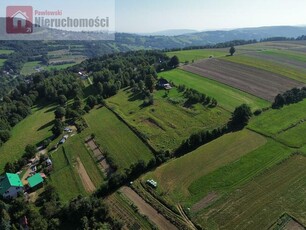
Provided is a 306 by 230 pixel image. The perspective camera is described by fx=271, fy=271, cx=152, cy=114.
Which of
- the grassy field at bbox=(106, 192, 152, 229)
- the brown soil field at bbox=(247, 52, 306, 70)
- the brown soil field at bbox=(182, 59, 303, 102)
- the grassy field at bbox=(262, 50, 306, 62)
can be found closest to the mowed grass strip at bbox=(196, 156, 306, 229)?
the grassy field at bbox=(106, 192, 152, 229)

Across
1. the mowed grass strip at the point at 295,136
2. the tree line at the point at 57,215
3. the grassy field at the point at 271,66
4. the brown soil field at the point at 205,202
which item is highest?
the grassy field at the point at 271,66

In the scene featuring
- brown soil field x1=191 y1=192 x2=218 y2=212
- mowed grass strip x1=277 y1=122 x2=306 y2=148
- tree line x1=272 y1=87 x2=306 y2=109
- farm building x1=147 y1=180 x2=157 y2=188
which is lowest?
brown soil field x1=191 y1=192 x2=218 y2=212

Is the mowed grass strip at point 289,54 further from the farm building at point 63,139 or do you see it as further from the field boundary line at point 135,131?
the farm building at point 63,139

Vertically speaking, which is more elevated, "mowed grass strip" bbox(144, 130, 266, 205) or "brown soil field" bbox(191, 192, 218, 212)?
"mowed grass strip" bbox(144, 130, 266, 205)

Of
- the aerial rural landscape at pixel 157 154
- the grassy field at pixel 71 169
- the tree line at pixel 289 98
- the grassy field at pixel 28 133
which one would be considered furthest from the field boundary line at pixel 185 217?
the tree line at pixel 289 98

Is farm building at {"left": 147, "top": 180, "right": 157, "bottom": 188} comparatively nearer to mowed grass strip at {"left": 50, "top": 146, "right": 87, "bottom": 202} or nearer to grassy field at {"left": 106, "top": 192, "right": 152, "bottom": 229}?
grassy field at {"left": 106, "top": 192, "right": 152, "bottom": 229}

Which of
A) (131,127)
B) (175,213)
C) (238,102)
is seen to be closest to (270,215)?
(175,213)
